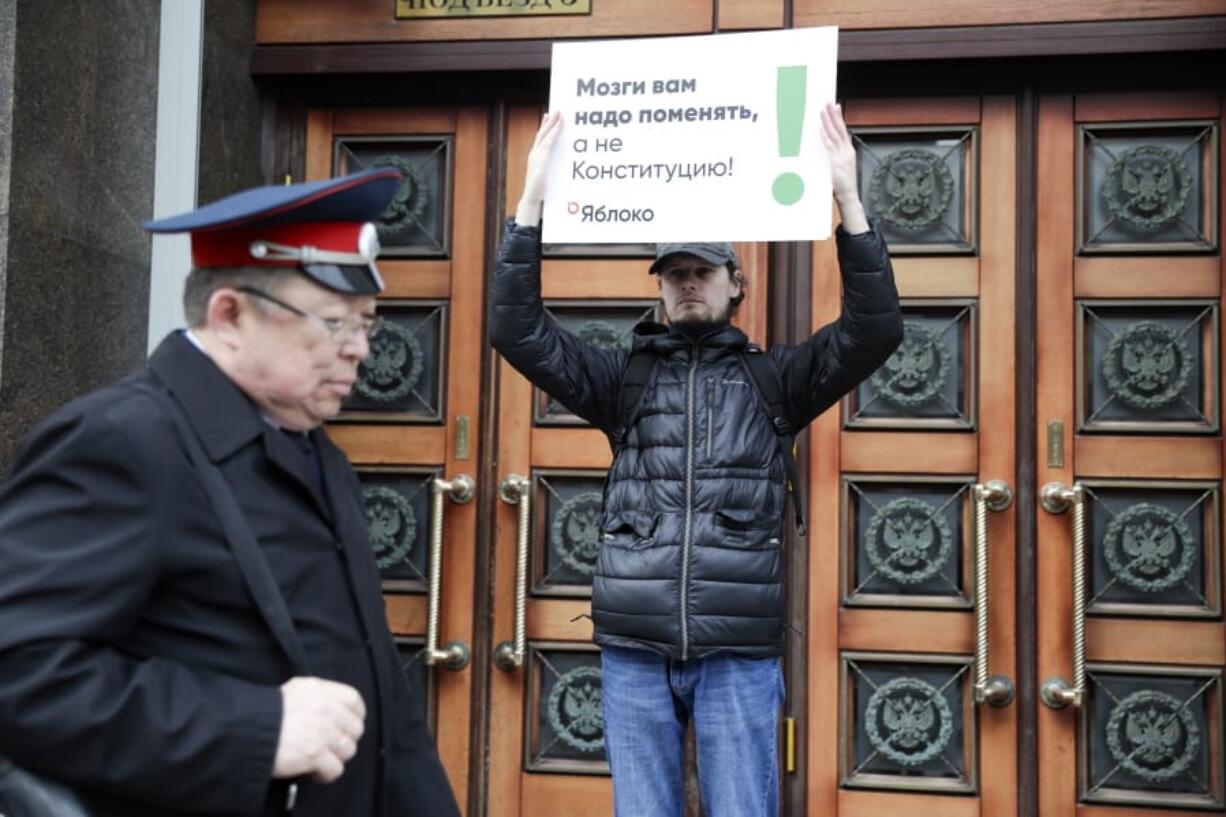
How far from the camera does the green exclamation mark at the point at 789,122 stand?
3.54 meters

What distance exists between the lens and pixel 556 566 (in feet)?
16.4

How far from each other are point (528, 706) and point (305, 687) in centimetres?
338

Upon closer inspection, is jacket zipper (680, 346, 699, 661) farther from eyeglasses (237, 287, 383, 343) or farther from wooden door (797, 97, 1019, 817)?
eyeglasses (237, 287, 383, 343)

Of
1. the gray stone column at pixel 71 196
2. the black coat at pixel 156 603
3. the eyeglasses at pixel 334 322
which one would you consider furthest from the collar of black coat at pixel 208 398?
the gray stone column at pixel 71 196

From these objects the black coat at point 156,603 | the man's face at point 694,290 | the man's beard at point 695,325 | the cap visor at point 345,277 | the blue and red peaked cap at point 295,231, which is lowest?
the black coat at point 156,603

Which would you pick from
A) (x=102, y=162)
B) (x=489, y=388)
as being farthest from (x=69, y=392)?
(x=489, y=388)

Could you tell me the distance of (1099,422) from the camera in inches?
186

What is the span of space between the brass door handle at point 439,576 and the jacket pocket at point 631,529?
1.57 meters

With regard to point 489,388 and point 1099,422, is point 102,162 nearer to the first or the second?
point 489,388

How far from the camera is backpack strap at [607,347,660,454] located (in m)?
3.61

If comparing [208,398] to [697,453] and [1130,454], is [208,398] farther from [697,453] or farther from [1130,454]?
[1130,454]

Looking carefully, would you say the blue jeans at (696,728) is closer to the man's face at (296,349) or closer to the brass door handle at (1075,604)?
the brass door handle at (1075,604)

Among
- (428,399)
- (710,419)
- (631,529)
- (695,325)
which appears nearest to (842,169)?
(695,325)

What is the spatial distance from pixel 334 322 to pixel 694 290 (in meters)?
1.87
